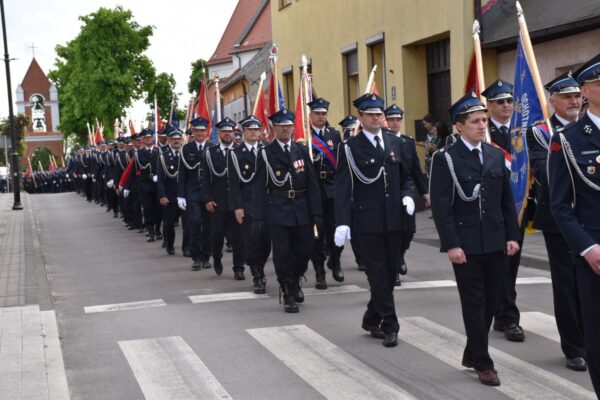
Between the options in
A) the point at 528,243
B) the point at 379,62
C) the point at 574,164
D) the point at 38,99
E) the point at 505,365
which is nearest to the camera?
the point at 574,164

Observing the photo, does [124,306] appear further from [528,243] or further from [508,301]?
[528,243]

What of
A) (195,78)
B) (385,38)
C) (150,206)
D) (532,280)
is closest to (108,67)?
(195,78)

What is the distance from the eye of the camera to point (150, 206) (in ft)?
61.1

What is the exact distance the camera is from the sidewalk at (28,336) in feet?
22.9

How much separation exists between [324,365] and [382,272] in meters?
1.07

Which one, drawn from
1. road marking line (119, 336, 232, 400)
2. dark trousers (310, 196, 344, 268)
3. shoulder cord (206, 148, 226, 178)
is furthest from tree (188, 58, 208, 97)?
road marking line (119, 336, 232, 400)

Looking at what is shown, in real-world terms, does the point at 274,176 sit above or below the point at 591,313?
above

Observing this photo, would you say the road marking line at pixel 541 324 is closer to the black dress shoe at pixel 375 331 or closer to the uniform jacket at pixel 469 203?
the black dress shoe at pixel 375 331

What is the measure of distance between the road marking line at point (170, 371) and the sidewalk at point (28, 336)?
22.2 inches

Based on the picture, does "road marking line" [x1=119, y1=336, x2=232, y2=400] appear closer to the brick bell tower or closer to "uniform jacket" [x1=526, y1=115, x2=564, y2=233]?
"uniform jacket" [x1=526, y1=115, x2=564, y2=233]

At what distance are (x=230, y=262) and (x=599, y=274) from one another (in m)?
10.1

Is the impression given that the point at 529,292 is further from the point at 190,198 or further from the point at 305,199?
the point at 190,198

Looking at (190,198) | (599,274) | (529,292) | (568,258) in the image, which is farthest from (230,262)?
(599,274)

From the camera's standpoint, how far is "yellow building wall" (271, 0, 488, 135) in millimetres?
20344
